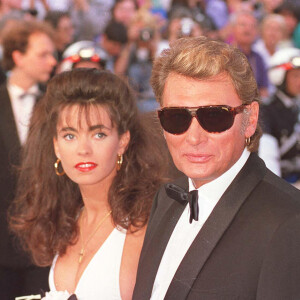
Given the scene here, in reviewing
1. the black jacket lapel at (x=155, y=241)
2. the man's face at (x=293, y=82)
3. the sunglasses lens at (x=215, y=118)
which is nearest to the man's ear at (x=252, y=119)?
the sunglasses lens at (x=215, y=118)

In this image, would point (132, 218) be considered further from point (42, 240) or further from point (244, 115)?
point (244, 115)

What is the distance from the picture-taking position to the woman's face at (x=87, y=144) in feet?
Result: 11.0

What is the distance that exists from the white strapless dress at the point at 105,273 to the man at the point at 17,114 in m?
0.51

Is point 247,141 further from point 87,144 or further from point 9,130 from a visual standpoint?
point 9,130

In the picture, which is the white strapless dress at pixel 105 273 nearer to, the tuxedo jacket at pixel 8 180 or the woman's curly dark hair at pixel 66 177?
the woman's curly dark hair at pixel 66 177

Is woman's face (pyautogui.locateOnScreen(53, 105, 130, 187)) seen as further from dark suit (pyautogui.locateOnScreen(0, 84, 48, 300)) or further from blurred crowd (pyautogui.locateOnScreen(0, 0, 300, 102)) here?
blurred crowd (pyautogui.locateOnScreen(0, 0, 300, 102))

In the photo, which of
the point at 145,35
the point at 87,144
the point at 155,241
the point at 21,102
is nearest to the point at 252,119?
the point at 155,241

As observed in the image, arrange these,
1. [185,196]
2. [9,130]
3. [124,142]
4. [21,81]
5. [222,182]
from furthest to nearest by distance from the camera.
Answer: [21,81] < [9,130] < [124,142] < [185,196] < [222,182]

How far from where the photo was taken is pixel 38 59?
19.0 feet

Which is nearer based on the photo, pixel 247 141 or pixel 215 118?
pixel 215 118

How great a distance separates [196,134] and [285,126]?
142 inches

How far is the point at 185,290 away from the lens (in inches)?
88.5

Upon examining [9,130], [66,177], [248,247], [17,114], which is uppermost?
[17,114]

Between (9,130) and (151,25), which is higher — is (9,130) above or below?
below
